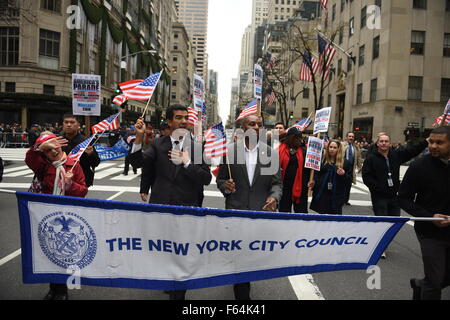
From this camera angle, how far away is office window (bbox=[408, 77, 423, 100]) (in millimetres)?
30438

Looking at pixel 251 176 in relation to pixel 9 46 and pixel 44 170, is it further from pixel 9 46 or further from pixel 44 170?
pixel 9 46

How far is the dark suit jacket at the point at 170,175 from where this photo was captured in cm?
367

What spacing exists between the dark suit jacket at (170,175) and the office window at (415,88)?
32.4 metres

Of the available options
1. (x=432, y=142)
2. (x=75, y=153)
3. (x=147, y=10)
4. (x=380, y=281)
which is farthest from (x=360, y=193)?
(x=147, y=10)

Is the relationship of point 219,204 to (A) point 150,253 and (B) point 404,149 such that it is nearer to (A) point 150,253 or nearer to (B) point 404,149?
(B) point 404,149

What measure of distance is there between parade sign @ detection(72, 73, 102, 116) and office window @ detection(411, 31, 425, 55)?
30.4 m

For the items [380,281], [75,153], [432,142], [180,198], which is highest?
[432,142]

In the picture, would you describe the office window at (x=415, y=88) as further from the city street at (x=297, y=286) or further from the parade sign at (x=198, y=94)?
the city street at (x=297, y=286)

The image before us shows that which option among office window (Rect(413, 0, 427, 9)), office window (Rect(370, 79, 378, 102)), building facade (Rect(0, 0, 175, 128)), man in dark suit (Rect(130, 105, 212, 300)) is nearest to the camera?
man in dark suit (Rect(130, 105, 212, 300))

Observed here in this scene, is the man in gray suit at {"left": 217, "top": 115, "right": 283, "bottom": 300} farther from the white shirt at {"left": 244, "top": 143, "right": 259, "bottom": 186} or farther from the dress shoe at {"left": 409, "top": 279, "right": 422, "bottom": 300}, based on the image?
the dress shoe at {"left": 409, "top": 279, "right": 422, "bottom": 300}

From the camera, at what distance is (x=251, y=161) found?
4.08m

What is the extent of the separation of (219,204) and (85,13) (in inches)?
1313

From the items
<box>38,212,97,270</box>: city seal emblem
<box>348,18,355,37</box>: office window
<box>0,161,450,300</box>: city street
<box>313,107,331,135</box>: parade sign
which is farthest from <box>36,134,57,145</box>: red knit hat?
<box>348,18,355,37</box>: office window

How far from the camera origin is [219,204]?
9016mm
